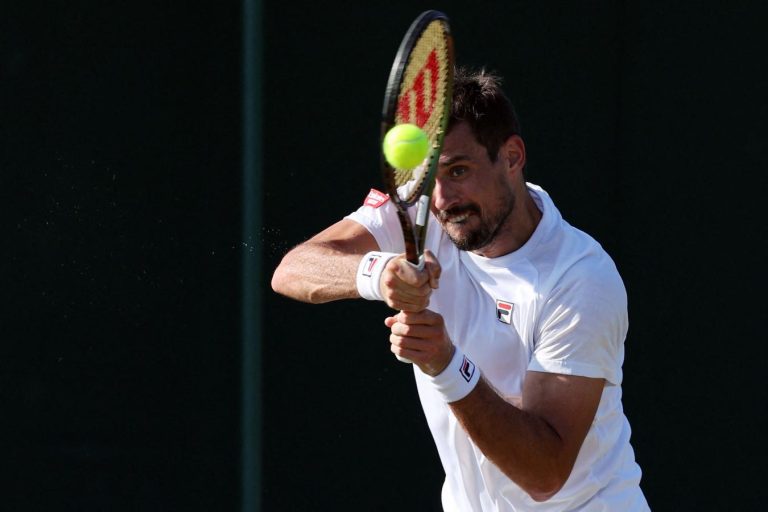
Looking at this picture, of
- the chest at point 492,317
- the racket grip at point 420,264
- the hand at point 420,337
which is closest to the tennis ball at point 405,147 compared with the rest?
the racket grip at point 420,264

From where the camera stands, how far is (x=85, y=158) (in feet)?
12.3

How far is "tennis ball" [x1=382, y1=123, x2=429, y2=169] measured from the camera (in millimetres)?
2211

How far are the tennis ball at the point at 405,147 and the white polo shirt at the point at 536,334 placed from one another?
0.65 meters

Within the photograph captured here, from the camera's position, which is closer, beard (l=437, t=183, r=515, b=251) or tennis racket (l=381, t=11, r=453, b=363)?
tennis racket (l=381, t=11, r=453, b=363)

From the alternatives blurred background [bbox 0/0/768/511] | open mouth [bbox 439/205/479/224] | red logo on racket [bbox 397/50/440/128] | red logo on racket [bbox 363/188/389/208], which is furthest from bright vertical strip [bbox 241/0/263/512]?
red logo on racket [bbox 397/50/440/128]

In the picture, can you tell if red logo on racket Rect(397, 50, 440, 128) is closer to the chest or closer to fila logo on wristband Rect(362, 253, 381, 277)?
fila logo on wristband Rect(362, 253, 381, 277)

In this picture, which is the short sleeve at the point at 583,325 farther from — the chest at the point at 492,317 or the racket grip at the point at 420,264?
the racket grip at the point at 420,264

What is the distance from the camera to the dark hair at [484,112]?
2867 mm

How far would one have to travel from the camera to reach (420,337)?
7.74ft

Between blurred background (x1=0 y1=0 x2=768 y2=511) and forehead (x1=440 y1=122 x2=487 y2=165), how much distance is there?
3.90ft

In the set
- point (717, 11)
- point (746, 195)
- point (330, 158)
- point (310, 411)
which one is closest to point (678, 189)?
point (746, 195)

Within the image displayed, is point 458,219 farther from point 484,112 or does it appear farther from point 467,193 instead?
point 484,112

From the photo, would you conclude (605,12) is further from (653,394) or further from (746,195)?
(653,394)

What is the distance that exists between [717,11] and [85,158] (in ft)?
6.43
